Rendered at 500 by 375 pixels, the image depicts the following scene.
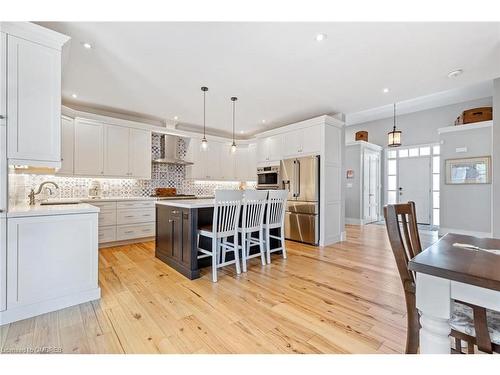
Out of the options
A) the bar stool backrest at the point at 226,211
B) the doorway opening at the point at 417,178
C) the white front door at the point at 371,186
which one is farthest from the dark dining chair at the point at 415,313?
the doorway opening at the point at 417,178

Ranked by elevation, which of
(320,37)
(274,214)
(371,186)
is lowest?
(274,214)

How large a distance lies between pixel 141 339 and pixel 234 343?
65 centimetres

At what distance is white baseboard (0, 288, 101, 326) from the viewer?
69.8 inches

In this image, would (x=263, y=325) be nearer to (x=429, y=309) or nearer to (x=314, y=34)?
(x=429, y=309)

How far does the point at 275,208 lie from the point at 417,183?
17.2ft

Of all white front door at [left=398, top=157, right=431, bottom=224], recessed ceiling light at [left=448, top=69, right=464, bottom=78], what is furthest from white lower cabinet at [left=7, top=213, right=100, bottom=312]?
→ white front door at [left=398, top=157, right=431, bottom=224]

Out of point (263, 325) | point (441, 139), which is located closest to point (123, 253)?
point (263, 325)

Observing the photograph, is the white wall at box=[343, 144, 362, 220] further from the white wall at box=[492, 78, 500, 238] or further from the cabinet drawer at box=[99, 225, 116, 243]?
the cabinet drawer at box=[99, 225, 116, 243]

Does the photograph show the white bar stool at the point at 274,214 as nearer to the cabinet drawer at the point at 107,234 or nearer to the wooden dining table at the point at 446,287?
the wooden dining table at the point at 446,287

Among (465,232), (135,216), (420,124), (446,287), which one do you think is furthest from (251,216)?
(420,124)

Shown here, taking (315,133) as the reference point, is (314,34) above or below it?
above

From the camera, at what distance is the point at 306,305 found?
2.10 meters

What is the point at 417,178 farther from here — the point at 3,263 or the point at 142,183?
the point at 3,263

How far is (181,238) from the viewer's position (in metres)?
2.88
